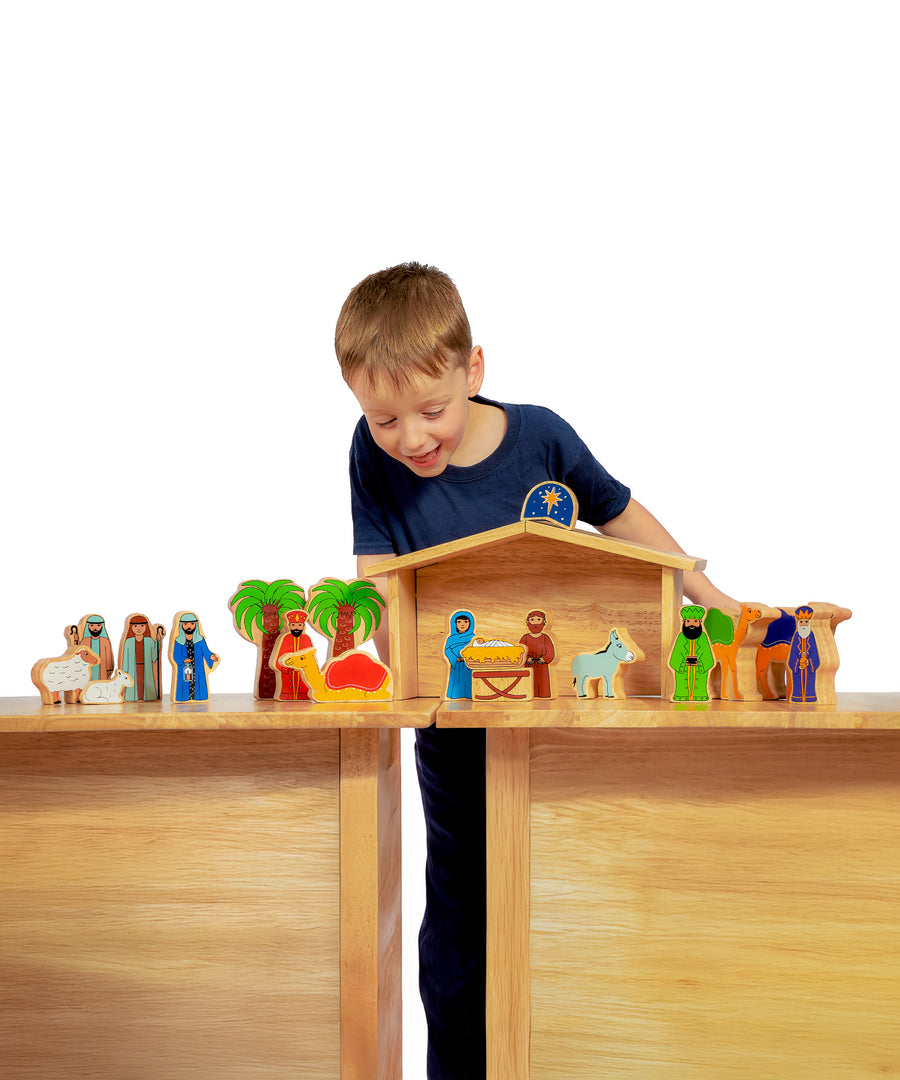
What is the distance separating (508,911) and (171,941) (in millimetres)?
416

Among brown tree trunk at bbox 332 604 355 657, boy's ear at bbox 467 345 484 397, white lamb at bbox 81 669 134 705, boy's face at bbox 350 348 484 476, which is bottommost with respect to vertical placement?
white lamb at bbox 81 669 134 705

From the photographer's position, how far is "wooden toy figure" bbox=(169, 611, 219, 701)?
1.37m

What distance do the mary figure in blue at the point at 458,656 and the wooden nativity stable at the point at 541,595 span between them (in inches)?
2.6

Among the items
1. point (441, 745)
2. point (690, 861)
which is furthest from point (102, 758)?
point (690, 861)

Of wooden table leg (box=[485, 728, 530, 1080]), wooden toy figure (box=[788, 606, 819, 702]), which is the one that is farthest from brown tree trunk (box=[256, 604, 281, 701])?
wooden toy figure (box=[788, 606, 819, 702])

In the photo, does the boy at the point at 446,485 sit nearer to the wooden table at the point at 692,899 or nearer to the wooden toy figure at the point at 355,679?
the wooden toy figure at the point at 355,679

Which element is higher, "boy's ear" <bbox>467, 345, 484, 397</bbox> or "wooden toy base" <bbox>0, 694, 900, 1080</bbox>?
"boy's ear" <bbox>467, 345, 484, 397</bbox>

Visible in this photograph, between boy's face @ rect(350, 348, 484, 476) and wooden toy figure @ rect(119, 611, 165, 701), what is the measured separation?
0.42 metres

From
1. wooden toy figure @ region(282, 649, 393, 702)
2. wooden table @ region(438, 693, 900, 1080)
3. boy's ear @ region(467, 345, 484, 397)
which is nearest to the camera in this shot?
wooden table @ region(438, 693, 900, 1080)

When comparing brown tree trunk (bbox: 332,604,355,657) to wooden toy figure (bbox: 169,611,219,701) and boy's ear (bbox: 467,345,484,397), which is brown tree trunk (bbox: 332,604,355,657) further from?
boy's ear (bbox: 467,345,484,397)

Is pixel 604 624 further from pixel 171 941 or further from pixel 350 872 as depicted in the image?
pixel 171 941

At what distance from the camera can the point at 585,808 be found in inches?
48.6

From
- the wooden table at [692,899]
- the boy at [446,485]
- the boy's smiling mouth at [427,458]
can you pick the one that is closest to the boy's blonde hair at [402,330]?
the boy at [446,485]

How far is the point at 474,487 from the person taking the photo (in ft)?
5.21
